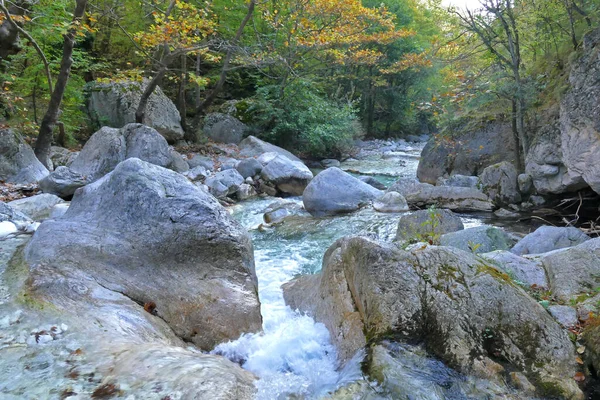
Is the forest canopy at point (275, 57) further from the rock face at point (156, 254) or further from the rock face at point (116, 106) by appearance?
the rock face at point (156, 254)

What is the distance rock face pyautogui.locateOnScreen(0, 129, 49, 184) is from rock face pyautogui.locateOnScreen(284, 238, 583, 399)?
8849mm

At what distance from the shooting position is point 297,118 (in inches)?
702

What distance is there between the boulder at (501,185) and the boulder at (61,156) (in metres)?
11.4

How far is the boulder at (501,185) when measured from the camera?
10.0 metres

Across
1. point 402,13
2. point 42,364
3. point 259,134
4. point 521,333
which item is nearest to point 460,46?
point 259,134

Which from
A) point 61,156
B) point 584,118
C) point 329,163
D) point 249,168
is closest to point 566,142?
point 584,118

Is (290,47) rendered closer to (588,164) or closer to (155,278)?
(588,164)

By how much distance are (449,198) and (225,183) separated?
6.12 meters

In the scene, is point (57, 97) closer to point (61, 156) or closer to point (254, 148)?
point (61, 156)

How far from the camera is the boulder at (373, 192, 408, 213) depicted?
1016 cm

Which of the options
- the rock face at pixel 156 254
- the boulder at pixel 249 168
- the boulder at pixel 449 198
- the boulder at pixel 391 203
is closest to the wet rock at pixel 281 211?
the boulder at pixel 391 203

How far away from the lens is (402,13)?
2683cm

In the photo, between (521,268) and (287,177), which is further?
(287,177)

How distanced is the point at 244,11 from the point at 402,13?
13759 mm
